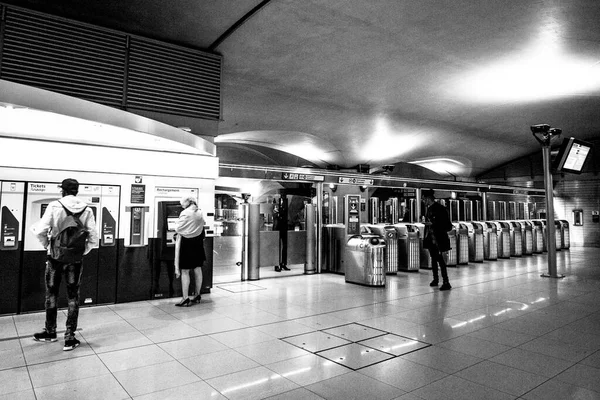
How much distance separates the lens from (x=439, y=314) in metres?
5.24

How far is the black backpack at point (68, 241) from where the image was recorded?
3.89 m

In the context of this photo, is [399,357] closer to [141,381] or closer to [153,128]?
[141,381]

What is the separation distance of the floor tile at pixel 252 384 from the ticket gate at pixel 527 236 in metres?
13.0

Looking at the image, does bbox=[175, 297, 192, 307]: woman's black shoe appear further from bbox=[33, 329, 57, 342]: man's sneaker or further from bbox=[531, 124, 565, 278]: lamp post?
bbox=[531, 124, 565, 278]: lamp post

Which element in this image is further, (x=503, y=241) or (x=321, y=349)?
(x=503, y=241)

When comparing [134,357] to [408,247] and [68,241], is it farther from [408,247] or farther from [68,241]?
[408,247]

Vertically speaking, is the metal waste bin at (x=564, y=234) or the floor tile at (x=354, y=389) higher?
the metal waste bin at (x=564, y=234)

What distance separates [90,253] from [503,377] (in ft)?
18.2

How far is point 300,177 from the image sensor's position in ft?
30.5

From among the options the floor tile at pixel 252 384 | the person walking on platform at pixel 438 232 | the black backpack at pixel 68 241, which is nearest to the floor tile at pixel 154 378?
the floor tile at pixel 252 384

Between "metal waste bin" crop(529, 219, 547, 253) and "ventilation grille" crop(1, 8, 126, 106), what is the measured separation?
14.3 m

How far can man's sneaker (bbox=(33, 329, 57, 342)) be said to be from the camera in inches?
160

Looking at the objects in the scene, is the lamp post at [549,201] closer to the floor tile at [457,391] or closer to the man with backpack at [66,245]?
the floor tile at [457,391]

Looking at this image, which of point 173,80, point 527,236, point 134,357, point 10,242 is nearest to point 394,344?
point 134,357
